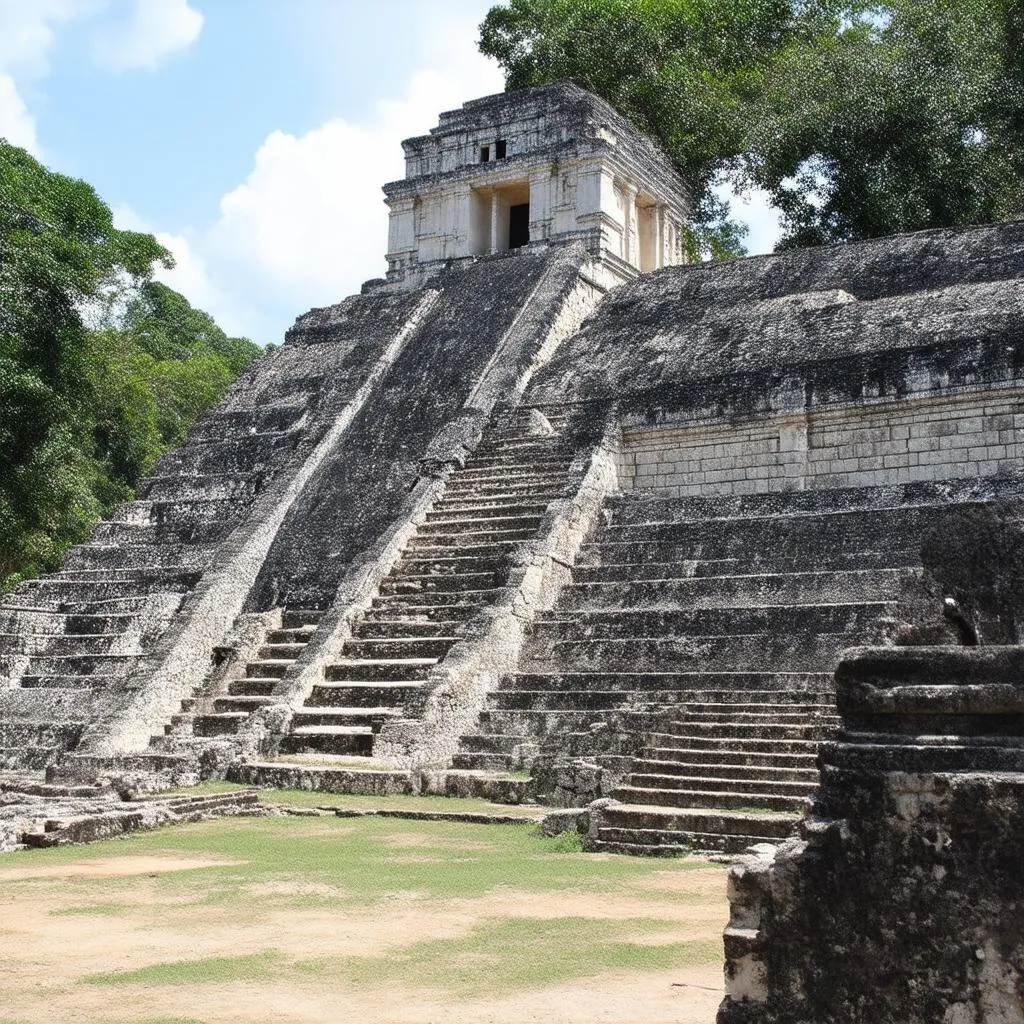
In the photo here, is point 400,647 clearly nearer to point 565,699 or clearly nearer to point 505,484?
point 565,699

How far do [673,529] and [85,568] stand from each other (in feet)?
23.8

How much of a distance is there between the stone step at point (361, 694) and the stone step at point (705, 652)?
1192 millimetres

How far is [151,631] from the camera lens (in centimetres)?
1327

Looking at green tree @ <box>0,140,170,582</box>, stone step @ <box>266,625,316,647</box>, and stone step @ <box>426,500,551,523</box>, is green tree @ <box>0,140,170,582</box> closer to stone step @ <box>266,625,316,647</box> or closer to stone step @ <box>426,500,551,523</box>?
stone step @ <box>266,625,316,647</box>

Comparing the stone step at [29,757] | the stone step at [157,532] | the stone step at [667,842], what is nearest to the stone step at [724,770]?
the stone step at [667,842]

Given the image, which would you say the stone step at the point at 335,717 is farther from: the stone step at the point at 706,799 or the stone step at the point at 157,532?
the stone step at the point at 157,532

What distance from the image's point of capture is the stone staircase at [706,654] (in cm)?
813

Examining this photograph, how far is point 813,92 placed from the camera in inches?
939

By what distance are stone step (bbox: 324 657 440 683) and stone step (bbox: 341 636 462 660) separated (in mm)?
76

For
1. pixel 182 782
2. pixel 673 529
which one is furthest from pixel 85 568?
pixel 673 529

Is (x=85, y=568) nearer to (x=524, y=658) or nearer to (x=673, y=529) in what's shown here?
(x=524, y=658)

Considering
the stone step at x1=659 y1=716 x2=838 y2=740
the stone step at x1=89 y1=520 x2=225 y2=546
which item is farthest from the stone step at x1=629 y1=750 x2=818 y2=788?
the stone step at x1=89 y1=520 x2=225 y2=546

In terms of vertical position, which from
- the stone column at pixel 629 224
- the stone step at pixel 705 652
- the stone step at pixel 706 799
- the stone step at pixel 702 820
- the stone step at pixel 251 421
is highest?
the stone column at pixel 629 224

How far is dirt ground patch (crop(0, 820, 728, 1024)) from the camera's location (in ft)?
14.0
